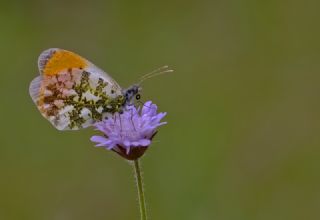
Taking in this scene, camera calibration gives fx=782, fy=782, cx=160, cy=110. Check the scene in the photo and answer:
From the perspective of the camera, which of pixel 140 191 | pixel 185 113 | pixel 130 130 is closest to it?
pixel 140 191

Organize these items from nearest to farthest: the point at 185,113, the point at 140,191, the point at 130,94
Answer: the point at 140,191 → the point at 130,94 → the point at 185,113

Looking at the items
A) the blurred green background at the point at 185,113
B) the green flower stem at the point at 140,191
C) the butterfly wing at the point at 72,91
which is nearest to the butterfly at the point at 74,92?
the butterfly wing at the point at 72,91

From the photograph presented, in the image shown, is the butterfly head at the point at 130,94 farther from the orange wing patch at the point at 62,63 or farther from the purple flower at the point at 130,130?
the orange wing patch at the point at 62,63

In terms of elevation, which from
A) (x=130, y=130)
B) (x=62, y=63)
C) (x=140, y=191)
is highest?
(x=62, y=63)

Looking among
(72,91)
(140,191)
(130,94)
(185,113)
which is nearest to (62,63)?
(72,91)

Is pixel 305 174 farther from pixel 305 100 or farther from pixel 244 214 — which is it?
pixel 305 100

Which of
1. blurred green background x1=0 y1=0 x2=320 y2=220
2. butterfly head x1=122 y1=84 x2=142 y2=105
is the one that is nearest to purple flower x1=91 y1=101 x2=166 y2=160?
butterfly head x1=122 y1=84 x2=142 y2=105

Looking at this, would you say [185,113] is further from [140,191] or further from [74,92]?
[140,191]

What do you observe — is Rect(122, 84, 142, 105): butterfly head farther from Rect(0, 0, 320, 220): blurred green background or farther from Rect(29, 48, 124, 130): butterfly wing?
Rect(0, 0, 320, 220): blurred green background
